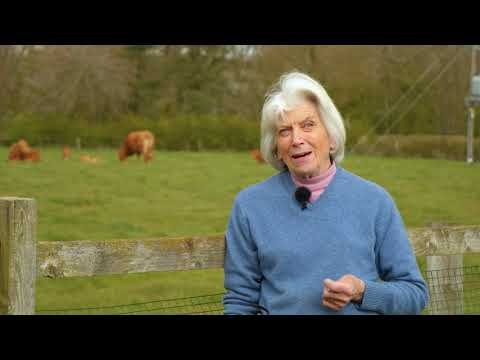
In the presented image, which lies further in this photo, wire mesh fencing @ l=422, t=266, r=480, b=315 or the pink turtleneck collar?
wire mesh fencing @ l=422, t=266, r=480, b=315

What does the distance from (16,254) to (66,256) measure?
7.3 inches

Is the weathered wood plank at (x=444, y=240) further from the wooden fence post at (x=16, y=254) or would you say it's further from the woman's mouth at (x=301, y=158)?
the wooden fence post at (x=16, y=254)

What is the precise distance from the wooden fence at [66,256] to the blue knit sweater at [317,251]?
0.97 feet

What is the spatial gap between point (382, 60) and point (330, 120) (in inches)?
1218

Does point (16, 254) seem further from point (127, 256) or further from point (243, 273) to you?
point (243, 273)

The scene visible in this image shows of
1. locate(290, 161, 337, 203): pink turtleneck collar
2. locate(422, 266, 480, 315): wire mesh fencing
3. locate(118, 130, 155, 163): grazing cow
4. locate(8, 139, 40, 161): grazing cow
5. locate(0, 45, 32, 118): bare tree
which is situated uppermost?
locate(0, 45, 32, 118): bare tree

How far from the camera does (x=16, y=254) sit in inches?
93.0

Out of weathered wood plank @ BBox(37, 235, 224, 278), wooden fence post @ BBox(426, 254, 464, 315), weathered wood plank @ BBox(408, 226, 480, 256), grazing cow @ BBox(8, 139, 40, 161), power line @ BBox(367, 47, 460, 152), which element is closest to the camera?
weathered wood plank @ BBox(37, 235, 224, 278)

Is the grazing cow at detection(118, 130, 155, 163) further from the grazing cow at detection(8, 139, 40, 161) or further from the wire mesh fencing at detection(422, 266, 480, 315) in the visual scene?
the wire mesh fencing at detection(422, 266, 480, 315)

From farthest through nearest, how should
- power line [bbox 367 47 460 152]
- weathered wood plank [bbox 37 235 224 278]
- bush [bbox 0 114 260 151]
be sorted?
bush [bbox 0 114 260 151] < power line [bbox 367 47 460 152] < weathered wood plank [bbox 37 235 224 278]

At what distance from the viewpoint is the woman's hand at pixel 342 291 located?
2180 millimetres

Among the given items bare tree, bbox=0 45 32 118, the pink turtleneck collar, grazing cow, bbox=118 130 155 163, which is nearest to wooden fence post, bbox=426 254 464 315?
the pink turtleneck collar

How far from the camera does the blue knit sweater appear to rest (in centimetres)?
229

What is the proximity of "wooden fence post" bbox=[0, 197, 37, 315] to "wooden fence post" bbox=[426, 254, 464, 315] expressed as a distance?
1991mm
